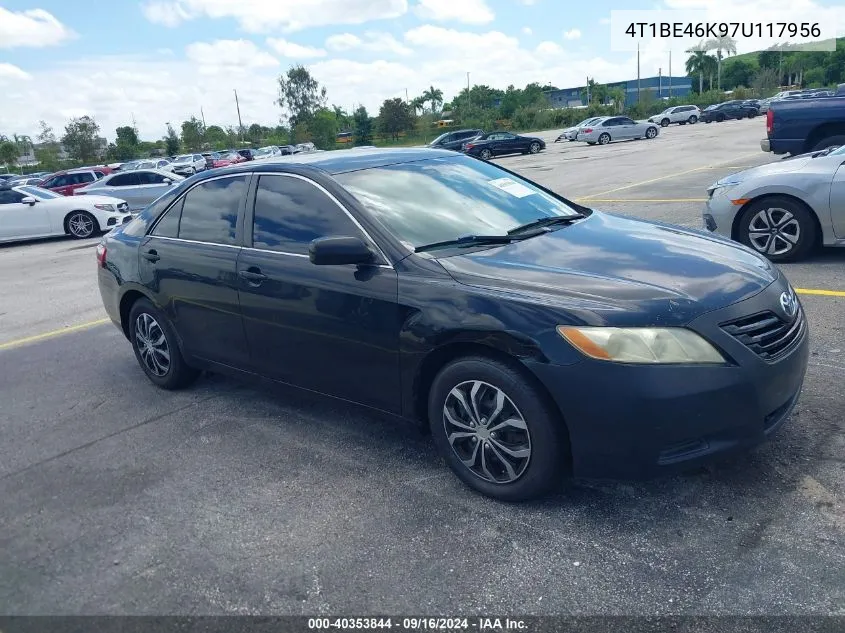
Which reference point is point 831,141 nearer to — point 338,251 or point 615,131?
point 338,251

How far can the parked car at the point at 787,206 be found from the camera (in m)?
6.90

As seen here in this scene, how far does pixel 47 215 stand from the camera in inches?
628

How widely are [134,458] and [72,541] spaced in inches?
33.9

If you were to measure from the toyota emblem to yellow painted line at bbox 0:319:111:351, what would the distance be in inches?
253

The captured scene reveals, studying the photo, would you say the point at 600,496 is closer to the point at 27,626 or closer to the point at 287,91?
the point at 27,626

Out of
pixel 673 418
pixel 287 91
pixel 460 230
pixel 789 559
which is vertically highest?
pixel 287 91

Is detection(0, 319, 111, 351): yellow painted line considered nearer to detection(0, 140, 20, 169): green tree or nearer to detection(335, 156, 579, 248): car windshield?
detection(335, 156, 579, 248): car windshield

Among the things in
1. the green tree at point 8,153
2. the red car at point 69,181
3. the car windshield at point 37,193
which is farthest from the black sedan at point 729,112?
the green tree at point 8,153

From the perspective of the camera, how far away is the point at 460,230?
384 centimetres

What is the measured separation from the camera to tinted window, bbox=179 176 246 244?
4.46 m

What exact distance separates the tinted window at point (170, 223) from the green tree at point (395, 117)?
6676cm

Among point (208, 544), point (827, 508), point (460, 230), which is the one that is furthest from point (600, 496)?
point (208, 544)

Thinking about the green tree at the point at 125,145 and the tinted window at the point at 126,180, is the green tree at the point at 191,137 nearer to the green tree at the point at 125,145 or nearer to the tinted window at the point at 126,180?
the green tree at the point at 125,145

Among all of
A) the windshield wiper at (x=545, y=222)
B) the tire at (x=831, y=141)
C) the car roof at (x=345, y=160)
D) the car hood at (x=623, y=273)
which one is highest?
the car roof at (x=345, y=160)
